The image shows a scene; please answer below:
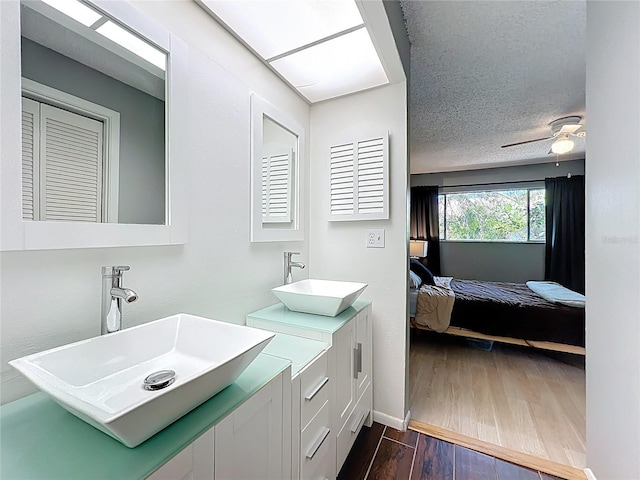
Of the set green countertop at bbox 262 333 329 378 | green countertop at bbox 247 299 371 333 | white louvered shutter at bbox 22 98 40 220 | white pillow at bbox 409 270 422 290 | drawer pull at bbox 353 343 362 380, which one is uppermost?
white louvered shutter at bbox 22 98 40 220

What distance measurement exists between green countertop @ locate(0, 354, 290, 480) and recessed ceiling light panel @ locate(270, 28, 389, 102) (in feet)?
5.20

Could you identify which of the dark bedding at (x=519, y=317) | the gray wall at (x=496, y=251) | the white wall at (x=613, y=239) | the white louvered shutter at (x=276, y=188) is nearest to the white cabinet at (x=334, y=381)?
the white louvered shutter at (x=276, y=188)

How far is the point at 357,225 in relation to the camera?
187 centimetres

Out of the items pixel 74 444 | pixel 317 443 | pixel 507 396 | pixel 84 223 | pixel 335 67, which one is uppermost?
pixel 335 67

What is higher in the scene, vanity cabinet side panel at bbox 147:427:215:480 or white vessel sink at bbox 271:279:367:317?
white vessel sink at bbox 271:279:367:317

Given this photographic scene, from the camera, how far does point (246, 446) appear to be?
0.72 m

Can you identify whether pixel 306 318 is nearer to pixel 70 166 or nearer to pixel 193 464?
pixel 193 464

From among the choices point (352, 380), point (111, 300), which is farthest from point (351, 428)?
point (111, 300)

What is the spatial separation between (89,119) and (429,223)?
5223mm

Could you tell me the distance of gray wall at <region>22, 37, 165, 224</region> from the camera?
80cm

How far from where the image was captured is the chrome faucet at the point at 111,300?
0.83 meters

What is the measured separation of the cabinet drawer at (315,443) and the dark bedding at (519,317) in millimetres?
2277

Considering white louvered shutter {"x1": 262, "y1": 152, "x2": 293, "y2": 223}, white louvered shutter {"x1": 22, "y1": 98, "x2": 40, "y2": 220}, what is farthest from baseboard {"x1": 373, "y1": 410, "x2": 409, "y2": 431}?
white louvered shutter {"x1": 22, "y1": 98, "x2": 40, "y2": 220}

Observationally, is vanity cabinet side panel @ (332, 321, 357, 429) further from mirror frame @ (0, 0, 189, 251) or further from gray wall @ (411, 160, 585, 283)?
gray wall @ (411, 160, 585, 283)
